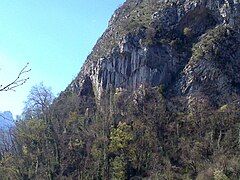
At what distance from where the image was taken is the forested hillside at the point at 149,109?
43.2 metres

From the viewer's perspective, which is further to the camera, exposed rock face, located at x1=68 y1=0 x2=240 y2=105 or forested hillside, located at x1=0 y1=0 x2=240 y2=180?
exposed rock face, located at x1=68 y1=0 x2=240 y2=105

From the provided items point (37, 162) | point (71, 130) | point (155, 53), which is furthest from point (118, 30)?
point (37, 162)

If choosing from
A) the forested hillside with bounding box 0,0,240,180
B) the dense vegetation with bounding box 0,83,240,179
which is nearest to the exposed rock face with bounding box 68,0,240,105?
the forested hillside with bounding box 0,0,240,180

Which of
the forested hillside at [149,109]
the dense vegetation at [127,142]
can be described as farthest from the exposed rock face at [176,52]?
the dense vegetation at [127,142]

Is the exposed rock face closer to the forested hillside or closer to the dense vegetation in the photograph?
the forested hillside

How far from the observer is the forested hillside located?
43.2 m

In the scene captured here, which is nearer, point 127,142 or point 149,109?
point 127,142

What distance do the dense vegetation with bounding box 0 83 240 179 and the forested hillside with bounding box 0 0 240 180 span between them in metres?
0.12

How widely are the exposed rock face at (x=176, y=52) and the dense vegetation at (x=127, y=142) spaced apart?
4.68m

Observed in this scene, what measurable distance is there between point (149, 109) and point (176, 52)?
1251 cm

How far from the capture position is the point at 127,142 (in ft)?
154

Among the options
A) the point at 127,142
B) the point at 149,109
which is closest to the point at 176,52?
the point at 149,109

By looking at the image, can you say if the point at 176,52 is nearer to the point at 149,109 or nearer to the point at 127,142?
the point at 149,109

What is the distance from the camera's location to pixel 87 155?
48062 mm
